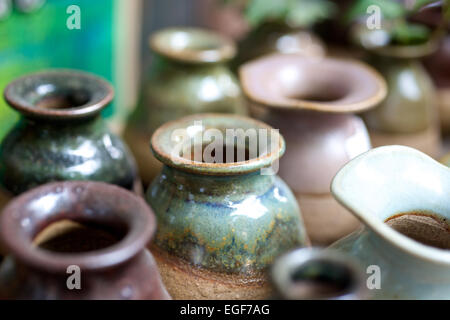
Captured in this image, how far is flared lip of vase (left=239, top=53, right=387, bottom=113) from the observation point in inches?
47.1

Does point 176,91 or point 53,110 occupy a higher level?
point 53,110

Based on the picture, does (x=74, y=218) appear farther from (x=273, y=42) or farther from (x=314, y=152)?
(x=273, y=42)

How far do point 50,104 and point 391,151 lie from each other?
68cm

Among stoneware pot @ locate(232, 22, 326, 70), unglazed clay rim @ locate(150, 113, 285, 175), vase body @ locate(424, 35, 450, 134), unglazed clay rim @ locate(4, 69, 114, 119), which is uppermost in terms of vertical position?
unglazed clay rim @ locate(4, 69, 114, 119)

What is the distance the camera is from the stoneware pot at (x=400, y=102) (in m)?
1.67

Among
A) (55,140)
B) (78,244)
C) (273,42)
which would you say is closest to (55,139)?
(55,140)

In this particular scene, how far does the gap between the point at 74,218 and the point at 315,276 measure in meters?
0.36

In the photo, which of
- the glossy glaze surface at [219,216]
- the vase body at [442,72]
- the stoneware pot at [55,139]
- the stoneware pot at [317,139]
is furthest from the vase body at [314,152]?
the vase body at [442,72]

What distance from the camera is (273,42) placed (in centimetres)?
184


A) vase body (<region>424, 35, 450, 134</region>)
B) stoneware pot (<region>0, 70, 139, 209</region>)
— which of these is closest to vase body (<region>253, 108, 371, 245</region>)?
stoneware pot (<region>0, 70, 139, 209</region>)

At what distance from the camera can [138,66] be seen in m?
2.52

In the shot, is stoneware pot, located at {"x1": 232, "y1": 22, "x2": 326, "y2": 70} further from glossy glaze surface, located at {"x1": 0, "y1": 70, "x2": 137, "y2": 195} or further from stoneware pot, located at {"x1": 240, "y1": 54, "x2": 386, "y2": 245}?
glossy glaze surface, located at {"x1": 0, "y1": 70, "x2": 137, "y2": 195}

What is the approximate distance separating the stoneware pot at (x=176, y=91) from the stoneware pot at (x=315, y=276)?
88 centimetres
